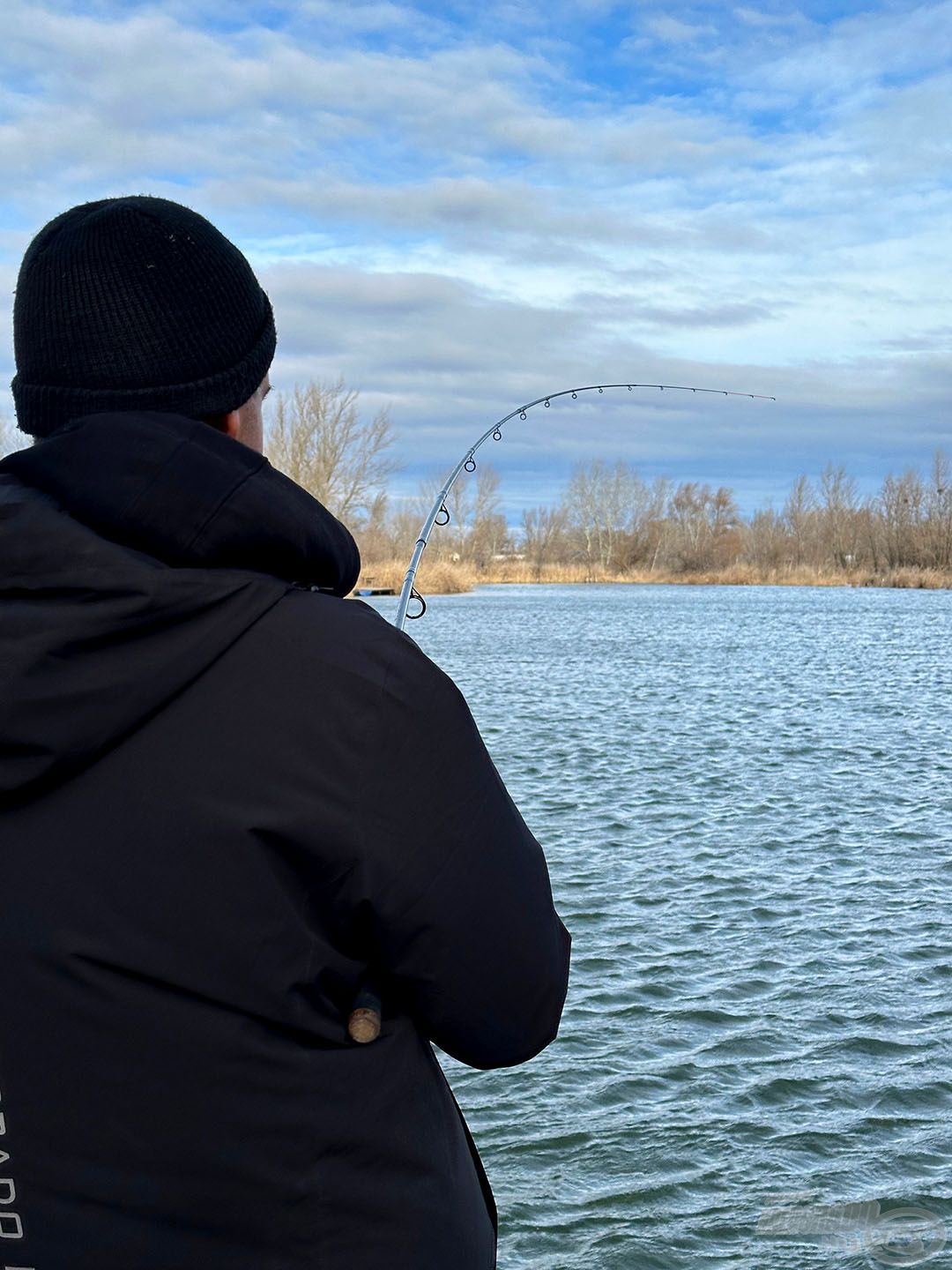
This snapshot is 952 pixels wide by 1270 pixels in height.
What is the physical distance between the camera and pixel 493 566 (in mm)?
83688

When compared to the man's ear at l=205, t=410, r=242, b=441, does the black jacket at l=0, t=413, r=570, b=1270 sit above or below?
below

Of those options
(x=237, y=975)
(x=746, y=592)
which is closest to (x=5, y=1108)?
(x=237, y=975)

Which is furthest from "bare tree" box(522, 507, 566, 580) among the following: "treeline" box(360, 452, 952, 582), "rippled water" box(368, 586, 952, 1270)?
"rippled water" box(368, 586, 952, 1270)

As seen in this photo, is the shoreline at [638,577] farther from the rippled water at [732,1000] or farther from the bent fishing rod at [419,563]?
the bent fishing rod at [419,563]

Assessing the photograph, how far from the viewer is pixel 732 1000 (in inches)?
216

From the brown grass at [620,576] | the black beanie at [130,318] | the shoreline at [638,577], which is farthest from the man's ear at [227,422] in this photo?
the shoreline at [638,577]

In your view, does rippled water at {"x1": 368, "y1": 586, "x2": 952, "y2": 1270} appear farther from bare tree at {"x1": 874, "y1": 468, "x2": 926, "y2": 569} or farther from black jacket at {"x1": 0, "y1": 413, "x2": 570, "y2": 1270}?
bare tree at {"x1": 874, "y1": 468, "x2": 926, "y2": 569}

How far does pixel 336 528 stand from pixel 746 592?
59.6 m

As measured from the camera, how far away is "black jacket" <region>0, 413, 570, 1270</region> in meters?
1.07

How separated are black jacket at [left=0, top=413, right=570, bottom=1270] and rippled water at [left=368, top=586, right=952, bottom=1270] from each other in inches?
110

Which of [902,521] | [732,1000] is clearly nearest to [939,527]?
[902,521]

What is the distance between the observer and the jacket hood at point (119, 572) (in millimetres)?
1062

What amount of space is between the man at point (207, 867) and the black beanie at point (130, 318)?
0.21ft

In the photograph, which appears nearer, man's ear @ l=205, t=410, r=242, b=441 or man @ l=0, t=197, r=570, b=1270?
man @ l=0, t=197, r=570, b=1270
